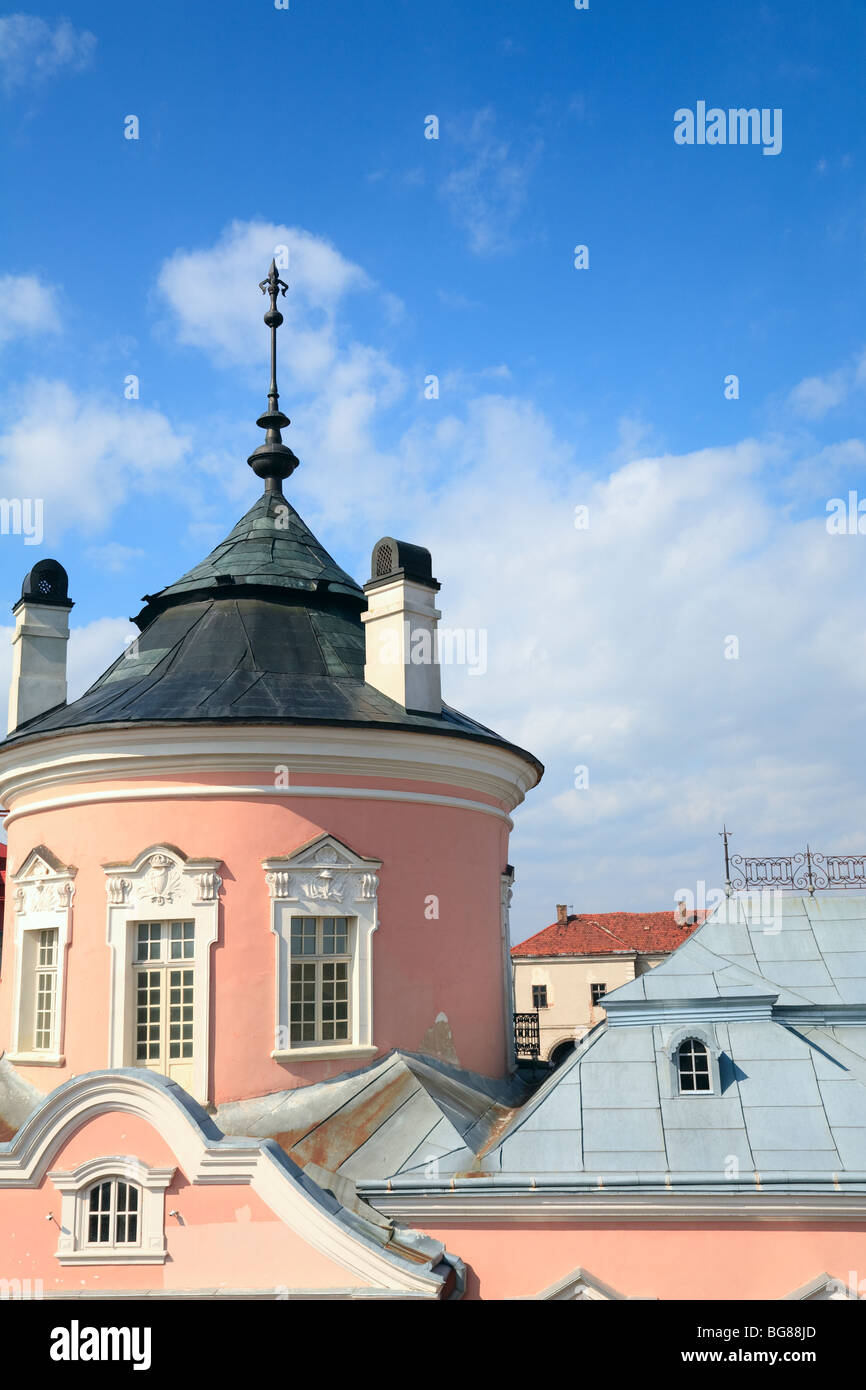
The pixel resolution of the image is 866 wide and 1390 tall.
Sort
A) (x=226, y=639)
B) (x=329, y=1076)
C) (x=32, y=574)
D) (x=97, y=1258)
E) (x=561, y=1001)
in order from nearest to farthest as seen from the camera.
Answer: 1. (x=97, y=1258)
2. (x=329, y=1076)
3. (x=226, y=639)
4. (x=32, y=574)
5. (x=561, y=1001)

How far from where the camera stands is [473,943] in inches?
636

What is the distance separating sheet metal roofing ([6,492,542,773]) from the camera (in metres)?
14.7

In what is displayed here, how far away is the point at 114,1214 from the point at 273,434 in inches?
512

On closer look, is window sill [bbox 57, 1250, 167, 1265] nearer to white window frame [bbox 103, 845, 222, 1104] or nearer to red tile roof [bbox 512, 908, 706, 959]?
white window frame [bbox 103, 845, 222, 1104]

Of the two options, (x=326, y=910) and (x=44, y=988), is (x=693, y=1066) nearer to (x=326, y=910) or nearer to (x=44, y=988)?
(x=326, y=910)

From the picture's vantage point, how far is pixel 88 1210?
11992 millimetres

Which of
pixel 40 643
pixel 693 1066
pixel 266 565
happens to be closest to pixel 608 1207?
pixel 693 1066

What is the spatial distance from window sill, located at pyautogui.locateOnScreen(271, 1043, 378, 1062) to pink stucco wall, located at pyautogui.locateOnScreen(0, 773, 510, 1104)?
0.10m

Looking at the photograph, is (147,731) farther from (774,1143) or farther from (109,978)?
(774,1143)

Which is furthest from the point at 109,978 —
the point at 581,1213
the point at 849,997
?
the point at 849,997

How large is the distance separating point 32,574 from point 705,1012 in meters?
12.4

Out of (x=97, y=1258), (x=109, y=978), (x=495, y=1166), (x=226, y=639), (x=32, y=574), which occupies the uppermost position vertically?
(x=32, y=574)

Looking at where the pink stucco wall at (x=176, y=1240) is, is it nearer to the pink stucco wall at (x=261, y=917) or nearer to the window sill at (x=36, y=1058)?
the pink stucco wall at (x=261, y=917)

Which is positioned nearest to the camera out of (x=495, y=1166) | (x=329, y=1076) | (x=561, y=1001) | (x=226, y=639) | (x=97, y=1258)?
(x=97, y=1258)
